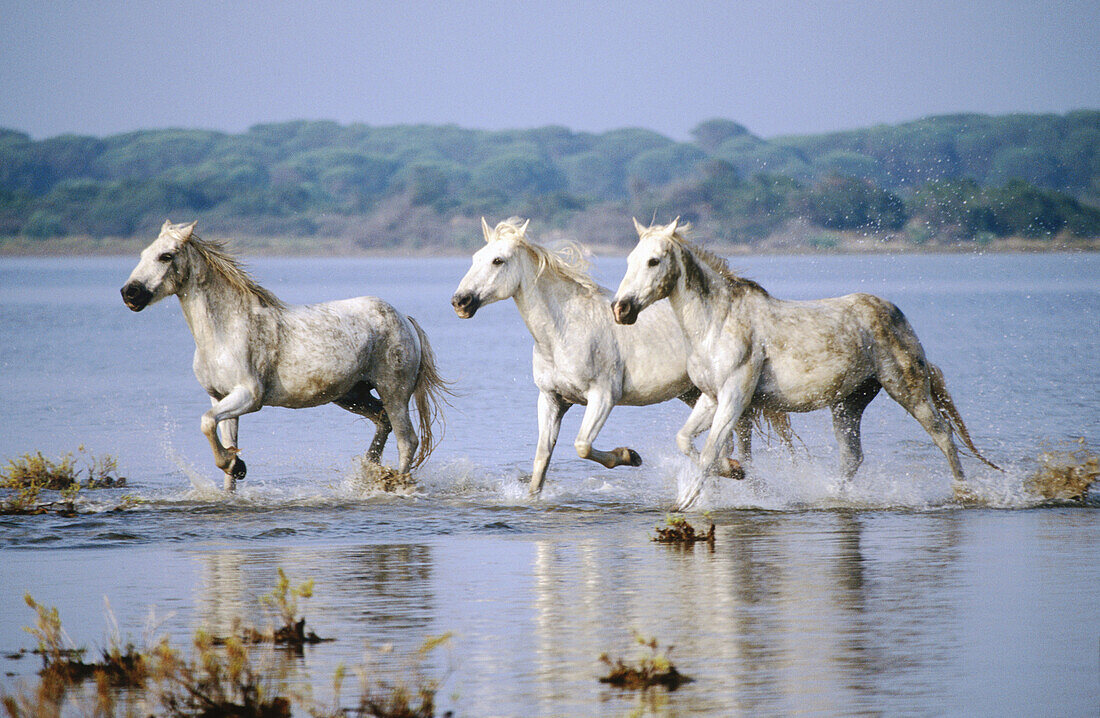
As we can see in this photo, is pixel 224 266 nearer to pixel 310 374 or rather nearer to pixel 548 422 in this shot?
pixel 310 374

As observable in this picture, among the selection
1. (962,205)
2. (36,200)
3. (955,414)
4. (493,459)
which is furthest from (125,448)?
(36,200)

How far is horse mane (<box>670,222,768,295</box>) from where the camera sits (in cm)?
989

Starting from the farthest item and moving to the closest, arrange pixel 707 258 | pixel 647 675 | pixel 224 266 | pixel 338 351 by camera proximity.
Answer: pixel 338 351 → pixel 224 266 → pixel 707 258 → pixel 647 675

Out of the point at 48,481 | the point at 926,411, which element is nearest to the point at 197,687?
the point at 926,411

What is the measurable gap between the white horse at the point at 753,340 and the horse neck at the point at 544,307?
2.15 feet

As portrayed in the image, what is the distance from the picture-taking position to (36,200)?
114m

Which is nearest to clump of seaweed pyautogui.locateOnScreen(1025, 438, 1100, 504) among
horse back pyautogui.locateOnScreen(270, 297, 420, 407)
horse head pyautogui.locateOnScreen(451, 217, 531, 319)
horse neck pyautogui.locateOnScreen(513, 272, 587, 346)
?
horse neck pyautogui.locateOnScreen(513, 272, 587, 346)

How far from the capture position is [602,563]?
828 centimetres

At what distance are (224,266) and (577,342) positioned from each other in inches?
107

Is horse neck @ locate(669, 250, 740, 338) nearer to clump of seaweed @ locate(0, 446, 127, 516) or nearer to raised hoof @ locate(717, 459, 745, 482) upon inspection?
raised hoof @ locate(717, 459, 745, 482)

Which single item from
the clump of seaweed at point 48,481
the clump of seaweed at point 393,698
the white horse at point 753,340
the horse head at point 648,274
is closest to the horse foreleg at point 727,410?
the white horse at point 753,340

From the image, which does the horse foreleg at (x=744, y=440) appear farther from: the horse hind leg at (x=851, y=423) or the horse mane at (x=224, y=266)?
the horse mane at (x=224, y=266)

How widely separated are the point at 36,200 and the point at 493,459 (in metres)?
108

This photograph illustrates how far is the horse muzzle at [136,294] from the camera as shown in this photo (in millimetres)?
10422
